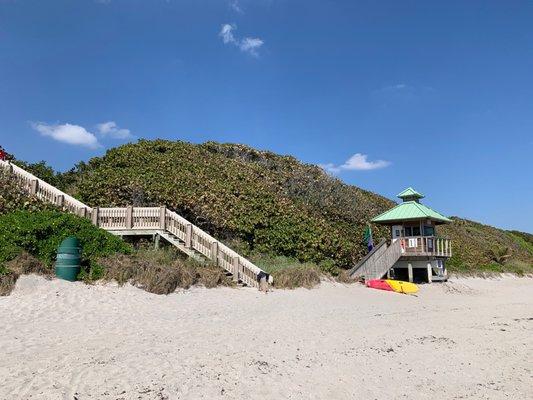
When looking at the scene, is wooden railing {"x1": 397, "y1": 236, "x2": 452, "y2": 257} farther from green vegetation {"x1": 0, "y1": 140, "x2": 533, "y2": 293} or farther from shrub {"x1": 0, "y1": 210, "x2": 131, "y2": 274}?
shrub {"x1": 0, "y1": 210, "x2": 131, "y2": 274}

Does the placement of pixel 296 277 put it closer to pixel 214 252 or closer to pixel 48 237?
pixel 214 252

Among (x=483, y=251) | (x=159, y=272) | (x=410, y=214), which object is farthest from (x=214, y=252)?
(x=483, y=251)

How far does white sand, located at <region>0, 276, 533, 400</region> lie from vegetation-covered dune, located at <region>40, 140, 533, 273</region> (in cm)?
618

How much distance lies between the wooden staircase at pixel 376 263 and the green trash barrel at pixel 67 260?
12.1m

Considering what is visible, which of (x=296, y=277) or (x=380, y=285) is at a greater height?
(x=296, y=277)

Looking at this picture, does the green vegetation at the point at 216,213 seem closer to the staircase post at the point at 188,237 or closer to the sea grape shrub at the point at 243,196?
the sea grape shrub at the point at 243,196

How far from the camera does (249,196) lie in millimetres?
23516

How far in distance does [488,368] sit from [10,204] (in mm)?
14495

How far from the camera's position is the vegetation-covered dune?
20500 millimetres

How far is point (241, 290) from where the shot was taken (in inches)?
572

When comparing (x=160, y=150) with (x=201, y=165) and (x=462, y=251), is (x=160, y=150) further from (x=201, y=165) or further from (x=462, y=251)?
(x=462, y=251)

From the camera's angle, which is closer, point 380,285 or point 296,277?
point 296,277

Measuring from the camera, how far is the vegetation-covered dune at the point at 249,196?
2050 centimetres

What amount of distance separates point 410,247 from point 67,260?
16.3m
